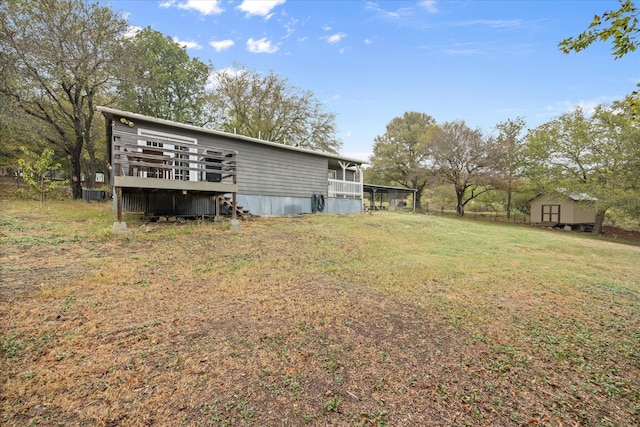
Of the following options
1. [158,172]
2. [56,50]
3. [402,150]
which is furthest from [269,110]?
[402,150]

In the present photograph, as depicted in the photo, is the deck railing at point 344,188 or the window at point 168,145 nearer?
the window at point 168,145

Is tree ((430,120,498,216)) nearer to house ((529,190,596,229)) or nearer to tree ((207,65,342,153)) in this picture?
house ((529,190,596,229))

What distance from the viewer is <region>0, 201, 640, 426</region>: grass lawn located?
2.18 metres

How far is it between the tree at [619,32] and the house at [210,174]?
8279 mm

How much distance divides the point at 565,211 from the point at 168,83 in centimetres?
3647

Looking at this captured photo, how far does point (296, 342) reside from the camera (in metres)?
3.08

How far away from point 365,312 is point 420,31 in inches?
558

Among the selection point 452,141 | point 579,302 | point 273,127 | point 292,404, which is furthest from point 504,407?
point 452,141

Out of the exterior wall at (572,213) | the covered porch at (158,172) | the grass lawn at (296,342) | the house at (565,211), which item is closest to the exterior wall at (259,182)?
the covered porch at (158,172)

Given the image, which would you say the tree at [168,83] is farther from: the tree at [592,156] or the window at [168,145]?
the tree at [592,156]

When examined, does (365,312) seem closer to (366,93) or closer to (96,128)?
(366,93)

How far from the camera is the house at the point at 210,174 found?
817cm

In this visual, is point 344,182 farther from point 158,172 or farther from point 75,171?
point 75,171

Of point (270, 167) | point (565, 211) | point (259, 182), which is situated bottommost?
point (565, 211)
